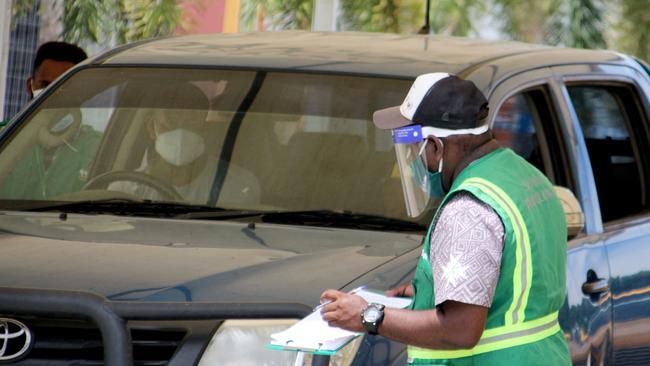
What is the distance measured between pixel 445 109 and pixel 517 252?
0.35 metres

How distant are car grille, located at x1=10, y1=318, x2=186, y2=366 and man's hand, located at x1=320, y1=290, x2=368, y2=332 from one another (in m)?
0.50

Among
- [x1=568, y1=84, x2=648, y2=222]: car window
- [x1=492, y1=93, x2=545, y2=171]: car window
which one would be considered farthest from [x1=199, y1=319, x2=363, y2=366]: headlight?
[x1=568, y1=84, x2=648, y2=222]: car window

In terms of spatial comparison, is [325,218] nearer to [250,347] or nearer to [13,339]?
[250,347]

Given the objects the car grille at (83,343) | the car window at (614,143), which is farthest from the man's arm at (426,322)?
the car window at (614,143)

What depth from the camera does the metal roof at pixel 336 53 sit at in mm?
5129

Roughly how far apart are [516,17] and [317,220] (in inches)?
837

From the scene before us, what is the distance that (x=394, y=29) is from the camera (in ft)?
48.3

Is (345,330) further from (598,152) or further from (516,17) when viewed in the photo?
(516,17)

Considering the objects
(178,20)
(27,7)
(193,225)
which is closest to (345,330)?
(193,225)

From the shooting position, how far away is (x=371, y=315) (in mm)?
3307


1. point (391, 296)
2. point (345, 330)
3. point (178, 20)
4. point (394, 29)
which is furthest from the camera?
point (394, 29)

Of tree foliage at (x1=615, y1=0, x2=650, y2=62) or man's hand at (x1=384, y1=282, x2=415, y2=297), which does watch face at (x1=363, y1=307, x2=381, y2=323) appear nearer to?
man's hand at (x1=384, y1=282, x2=415, y2=297)

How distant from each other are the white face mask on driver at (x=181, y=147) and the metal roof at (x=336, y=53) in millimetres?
285

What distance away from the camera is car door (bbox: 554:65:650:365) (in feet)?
17.4
